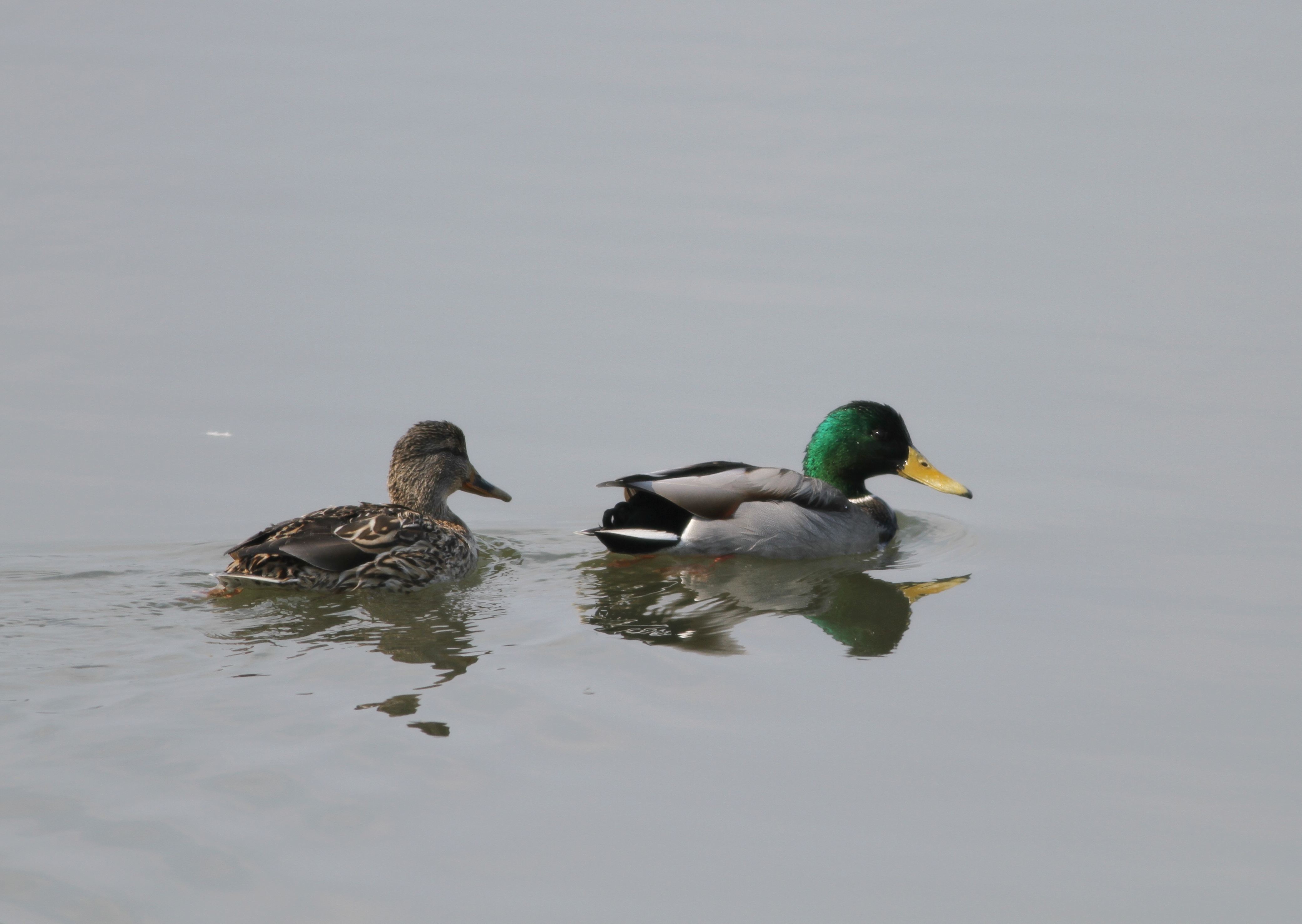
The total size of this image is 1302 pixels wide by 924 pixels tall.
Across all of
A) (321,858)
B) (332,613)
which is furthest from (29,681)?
(321,858)

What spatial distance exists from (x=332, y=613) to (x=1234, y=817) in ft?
14.7

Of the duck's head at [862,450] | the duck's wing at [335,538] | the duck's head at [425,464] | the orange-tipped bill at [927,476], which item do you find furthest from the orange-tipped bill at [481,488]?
the orange-tipped bill at [927,476]

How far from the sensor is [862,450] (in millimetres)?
10875

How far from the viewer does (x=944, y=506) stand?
11242mm

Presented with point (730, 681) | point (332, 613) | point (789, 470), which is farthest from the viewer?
point (789, 470)

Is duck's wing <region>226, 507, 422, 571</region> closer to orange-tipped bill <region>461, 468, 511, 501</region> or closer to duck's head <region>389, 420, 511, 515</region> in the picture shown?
duck's head <region>389, 420, 511, 515</region>

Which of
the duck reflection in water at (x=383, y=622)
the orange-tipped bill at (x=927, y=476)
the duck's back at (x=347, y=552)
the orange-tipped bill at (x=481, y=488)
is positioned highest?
the orange-tipped bill at (x=927, y=476)

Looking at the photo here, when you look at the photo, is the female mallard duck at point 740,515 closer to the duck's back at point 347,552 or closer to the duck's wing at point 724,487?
the duck's wing at point 724,487

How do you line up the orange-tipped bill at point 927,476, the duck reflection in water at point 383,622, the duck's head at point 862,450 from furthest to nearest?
the duck's head at point 862,450 → the orange-tipped bill at point 927,476 → the duck reflection in water at point 383,622

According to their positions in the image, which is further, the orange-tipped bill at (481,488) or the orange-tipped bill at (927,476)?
the orange-tipped bill at (927,476)

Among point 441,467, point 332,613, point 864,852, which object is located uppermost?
point 441,467

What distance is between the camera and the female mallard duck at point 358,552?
826 cm

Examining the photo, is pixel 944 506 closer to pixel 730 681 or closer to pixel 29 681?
pixel 730 681

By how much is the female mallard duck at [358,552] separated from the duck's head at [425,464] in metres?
0.05
